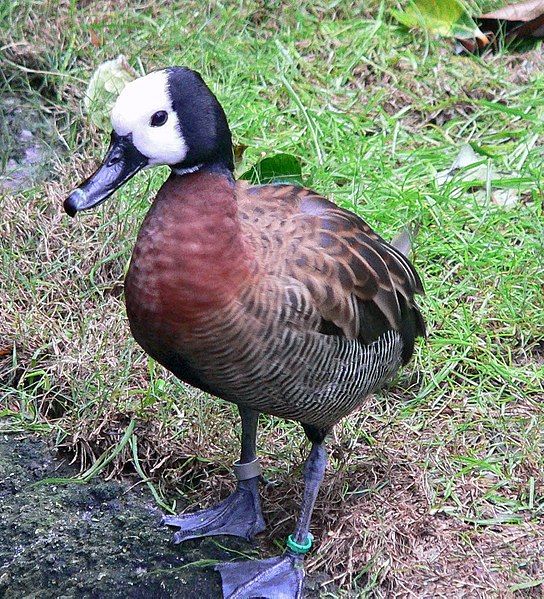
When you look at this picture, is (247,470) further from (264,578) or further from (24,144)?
(24,144)

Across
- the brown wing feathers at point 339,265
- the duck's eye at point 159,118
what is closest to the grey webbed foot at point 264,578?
the brown wing feathers at point 339,265

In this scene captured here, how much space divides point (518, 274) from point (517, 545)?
1268 millimetres

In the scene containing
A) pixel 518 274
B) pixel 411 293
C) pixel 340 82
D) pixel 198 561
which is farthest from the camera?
pixel 340 82

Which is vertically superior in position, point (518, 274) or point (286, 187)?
point (286, 187)

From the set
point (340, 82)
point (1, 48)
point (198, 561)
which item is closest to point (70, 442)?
point (198, 561)

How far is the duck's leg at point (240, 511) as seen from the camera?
3.19 metres

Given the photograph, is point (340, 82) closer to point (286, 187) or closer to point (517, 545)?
point (286, 187)

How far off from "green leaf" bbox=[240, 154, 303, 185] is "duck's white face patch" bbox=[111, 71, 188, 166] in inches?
63.3

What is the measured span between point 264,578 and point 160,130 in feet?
4.21

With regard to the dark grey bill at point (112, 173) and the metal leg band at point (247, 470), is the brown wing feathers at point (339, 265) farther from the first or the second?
the metal leg band at point (247, 470)

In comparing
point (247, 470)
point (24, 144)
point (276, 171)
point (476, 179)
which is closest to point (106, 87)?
point (24, 144)

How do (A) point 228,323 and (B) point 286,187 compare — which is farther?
(B) point 286,187

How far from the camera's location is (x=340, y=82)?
17.0 ft

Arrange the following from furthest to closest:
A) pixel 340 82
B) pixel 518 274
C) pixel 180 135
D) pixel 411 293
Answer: pixel 340 82 < pixel 518 274 < pixel 411 293 < pixel 180 135
